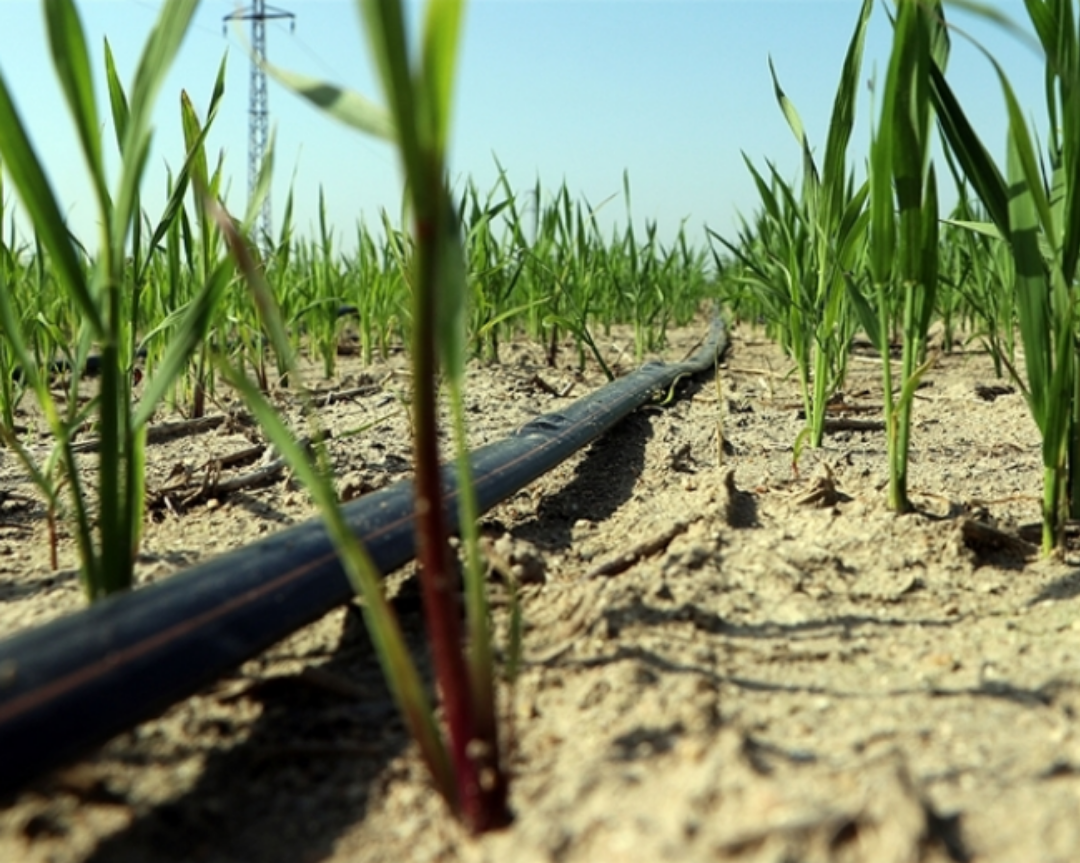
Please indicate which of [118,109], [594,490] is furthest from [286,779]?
[594,490]

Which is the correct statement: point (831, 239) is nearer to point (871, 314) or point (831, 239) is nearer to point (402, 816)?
point (871, 314)

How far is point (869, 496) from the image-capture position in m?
1.64

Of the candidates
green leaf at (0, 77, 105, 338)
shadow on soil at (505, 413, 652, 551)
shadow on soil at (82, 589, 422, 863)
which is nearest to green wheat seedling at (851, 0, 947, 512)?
shadow on soil at (505, 413, 652, 551)

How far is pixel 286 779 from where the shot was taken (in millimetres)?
853

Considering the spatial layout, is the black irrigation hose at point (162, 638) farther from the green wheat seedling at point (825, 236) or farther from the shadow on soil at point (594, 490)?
the green wheat seedling at point (825, 236)

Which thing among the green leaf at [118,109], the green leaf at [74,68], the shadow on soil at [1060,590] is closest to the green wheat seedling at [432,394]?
the green leaf at [74,68]

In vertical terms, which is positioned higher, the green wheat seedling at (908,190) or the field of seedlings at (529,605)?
the green wheat seedling at (908,190)

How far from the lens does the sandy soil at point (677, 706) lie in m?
0.70

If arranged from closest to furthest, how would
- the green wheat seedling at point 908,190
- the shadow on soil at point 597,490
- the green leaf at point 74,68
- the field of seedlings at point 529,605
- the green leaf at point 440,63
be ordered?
the green leaf at point 440,63 → the field of seedlings at point 529,605 → the green leaf at point 74,68 → the green wheat seedling at point 908,190 → the shadow on soil at point 597,490

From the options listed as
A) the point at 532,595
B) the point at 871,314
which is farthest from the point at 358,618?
the point at 871,314

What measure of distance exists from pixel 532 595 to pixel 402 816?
1.61ft

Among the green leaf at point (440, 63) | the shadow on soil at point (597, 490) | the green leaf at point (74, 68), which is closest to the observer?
the green leaf at point (440, 63)

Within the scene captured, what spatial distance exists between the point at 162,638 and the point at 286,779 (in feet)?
0.50

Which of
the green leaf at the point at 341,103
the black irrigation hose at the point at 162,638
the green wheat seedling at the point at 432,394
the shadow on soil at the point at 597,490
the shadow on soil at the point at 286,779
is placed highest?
the green leaf at the point at 341,103
